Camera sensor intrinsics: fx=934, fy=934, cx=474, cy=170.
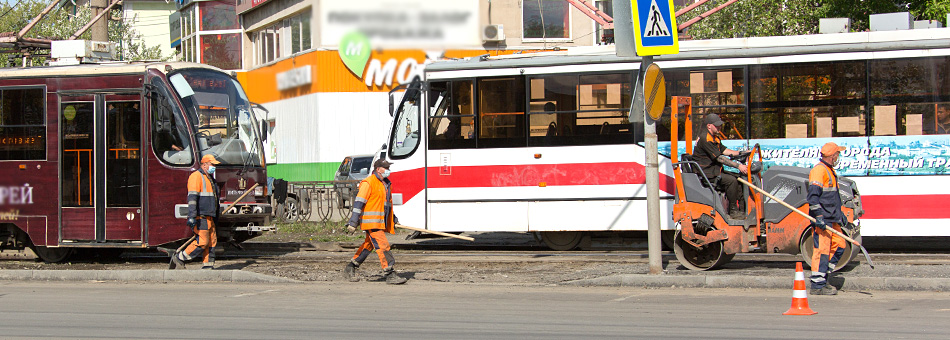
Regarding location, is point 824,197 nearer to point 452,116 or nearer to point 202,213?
point 452,116

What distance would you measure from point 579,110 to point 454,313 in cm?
618

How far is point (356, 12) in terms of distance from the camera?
954 inches

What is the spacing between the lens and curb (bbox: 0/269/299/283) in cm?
1217

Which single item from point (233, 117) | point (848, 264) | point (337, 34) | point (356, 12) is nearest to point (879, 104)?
point (848, 264)

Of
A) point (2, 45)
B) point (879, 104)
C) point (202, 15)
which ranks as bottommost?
point (879, 104)

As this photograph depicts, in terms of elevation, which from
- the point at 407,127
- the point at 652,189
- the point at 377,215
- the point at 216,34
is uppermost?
the point at 216,34

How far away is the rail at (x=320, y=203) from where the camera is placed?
21547 millimetres

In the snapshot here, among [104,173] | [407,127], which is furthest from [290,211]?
[104,173]

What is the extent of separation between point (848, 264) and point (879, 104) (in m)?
3.16

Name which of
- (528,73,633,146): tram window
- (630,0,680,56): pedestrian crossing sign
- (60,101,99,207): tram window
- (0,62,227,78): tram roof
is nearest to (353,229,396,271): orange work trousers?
(630,0,680,56): pedestrian crossing sign

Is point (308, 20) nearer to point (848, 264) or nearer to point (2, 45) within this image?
point (2, 45)

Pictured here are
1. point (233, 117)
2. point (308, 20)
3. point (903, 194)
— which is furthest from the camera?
point (308, 20)

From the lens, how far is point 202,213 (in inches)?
504

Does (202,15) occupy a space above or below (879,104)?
above
